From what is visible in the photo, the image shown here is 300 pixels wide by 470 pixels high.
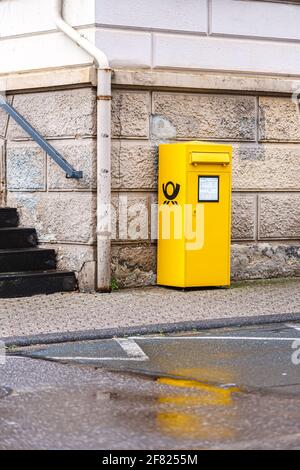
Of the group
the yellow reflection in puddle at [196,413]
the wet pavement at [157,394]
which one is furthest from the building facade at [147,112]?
the yellow reflection in puddle at [196,413]

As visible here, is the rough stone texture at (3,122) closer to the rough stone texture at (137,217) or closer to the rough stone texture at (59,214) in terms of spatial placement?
the rough stone texture at (59,214)

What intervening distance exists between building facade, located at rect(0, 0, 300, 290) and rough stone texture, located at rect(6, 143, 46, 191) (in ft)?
0.05

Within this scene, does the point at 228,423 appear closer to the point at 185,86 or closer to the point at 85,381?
the point at 85,381

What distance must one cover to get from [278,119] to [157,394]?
289 inches

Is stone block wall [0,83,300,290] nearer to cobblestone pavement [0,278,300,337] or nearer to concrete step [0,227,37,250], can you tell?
concrete step [0,227,37,250]

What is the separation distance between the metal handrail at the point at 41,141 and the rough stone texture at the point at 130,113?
24.6 inches

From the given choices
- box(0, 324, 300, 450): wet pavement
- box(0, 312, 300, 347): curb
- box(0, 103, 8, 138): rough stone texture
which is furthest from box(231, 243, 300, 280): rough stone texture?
box(0, 324, 300, 450): wet pavement

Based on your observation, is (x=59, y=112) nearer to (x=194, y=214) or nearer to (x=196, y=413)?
(x=194, y=214)

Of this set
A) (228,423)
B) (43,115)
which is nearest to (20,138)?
(43,115)

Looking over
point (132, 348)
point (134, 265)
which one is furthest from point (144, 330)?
point (134, 265)

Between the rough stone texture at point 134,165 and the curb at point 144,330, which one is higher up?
the rough stone texture at point 134,165

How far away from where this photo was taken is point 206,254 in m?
12.8

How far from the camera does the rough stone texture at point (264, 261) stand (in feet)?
45.4

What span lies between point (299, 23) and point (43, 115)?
3352mm
